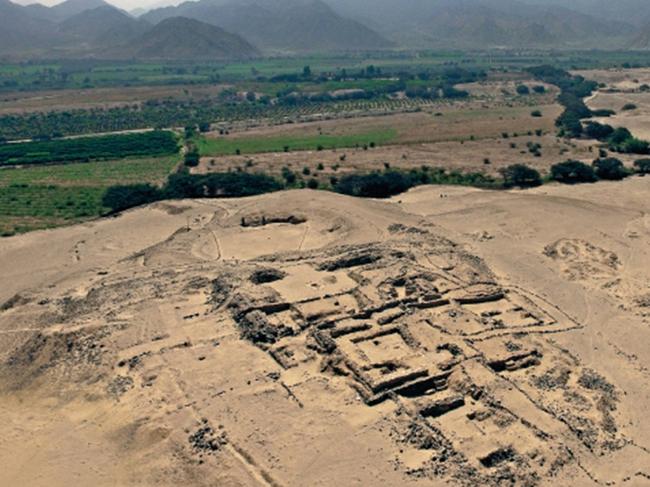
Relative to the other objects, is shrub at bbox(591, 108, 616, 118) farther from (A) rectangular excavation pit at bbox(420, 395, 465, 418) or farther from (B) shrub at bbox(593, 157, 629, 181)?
(A) rectangular excavation pit at bbox(420, 395, 465, 418)

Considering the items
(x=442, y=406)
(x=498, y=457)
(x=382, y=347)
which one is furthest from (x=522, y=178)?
(x=498, y=457)

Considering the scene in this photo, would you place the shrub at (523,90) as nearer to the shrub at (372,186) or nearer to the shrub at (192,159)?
the shrub at (192,159)

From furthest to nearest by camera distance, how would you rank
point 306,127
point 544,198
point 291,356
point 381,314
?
point 306,127
point 544,198
point 381,314
point 291,356

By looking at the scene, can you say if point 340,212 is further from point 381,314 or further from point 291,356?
point 291,356

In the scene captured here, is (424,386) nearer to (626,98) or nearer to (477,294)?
(477,294)

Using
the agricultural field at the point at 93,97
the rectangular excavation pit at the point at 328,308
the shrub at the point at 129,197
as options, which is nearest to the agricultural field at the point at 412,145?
the shrub at the point at 129,197

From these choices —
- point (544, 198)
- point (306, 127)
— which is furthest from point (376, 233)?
point (306, 127)
